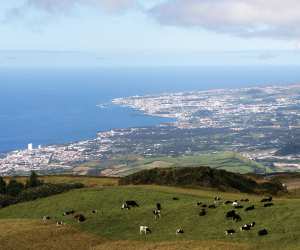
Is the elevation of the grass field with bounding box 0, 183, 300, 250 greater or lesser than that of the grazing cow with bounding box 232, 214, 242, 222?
lesser

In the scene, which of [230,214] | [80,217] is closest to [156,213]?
[80,217]

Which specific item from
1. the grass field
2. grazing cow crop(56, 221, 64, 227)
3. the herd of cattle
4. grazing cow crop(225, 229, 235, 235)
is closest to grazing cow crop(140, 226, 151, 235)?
the herd of cattle

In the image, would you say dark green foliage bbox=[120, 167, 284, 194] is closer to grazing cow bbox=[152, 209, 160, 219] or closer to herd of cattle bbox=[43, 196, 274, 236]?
herd of cattle bbox=[43, 196, 274, 236]

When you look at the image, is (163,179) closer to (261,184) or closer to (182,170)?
(182,170)

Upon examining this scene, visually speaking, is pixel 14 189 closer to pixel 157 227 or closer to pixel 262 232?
pixel 157 227

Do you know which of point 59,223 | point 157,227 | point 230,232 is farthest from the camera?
point 59,223

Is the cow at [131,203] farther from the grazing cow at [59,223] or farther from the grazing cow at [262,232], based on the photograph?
the grazing cow at [262,232]
